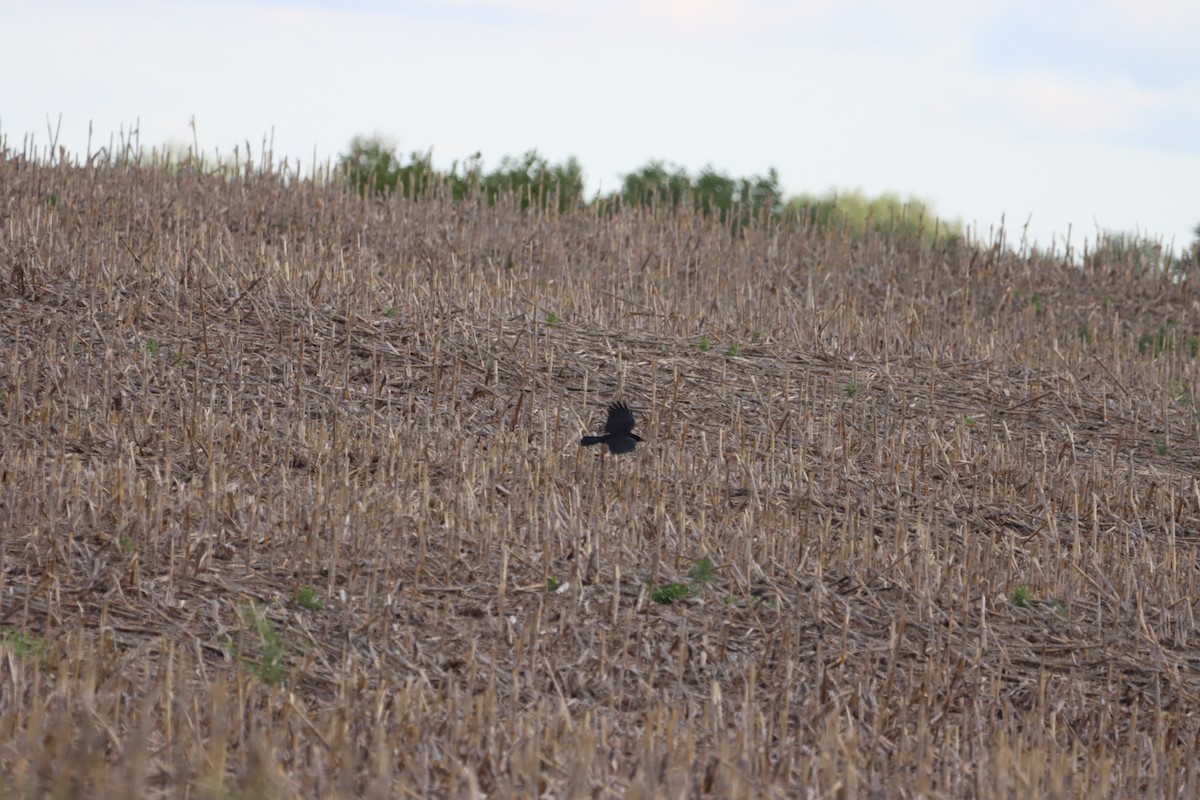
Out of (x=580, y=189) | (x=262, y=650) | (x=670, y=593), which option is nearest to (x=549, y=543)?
(x=670, y=593)

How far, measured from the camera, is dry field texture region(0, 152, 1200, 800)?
182 inches

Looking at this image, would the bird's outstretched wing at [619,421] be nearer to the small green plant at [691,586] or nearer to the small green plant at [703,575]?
the small green plant at [691,586]

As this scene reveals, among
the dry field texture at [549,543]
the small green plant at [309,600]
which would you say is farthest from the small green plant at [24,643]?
the small green plant at [309,600]

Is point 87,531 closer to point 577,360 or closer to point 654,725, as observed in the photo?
point 654,725

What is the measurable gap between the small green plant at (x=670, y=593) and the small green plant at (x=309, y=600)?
1566 millimetres

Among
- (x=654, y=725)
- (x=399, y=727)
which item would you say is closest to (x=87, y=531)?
(x=399, y=727)

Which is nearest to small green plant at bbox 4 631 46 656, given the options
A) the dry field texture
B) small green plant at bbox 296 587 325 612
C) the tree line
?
the dry field texture

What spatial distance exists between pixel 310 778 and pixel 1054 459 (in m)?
7.79

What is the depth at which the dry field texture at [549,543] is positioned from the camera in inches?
182

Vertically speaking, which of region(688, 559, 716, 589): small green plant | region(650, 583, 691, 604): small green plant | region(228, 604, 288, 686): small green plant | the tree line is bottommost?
region(228, 604, 288, 686): small green plant

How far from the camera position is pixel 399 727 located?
4.63 metres

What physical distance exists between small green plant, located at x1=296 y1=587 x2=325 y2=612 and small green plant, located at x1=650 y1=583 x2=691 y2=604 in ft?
5.14

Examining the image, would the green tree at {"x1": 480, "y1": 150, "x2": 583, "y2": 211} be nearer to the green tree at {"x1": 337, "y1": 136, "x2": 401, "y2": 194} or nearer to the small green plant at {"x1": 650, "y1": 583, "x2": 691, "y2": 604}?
the green tree at {"x1": 337, "y1": 136, "x2": 401, "y2": 194}

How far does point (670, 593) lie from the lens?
632cm
